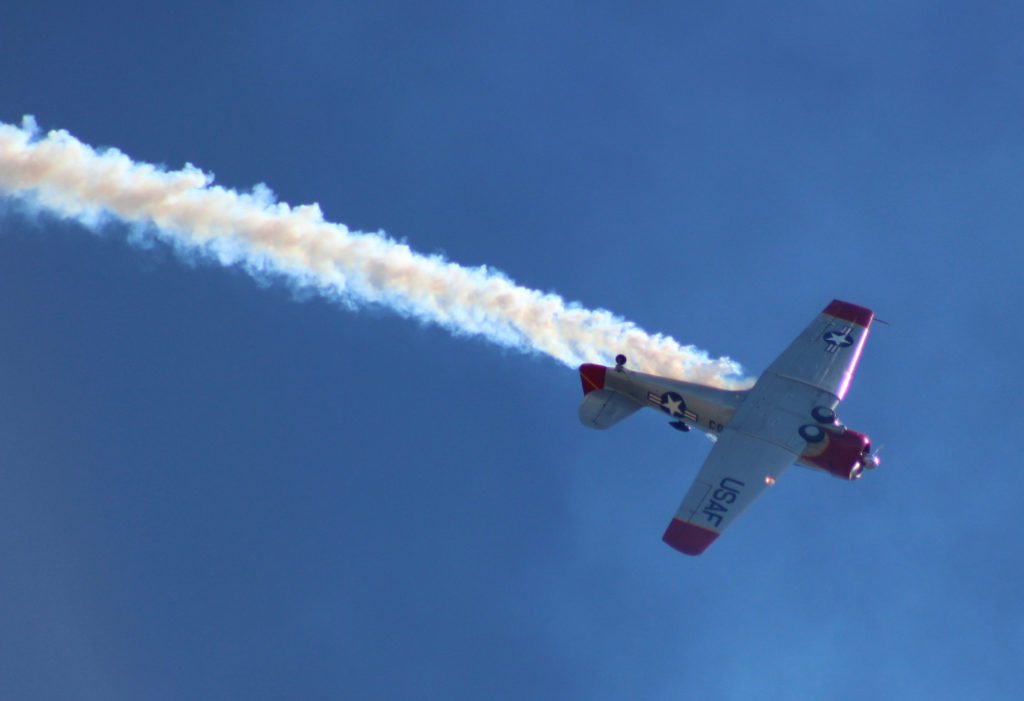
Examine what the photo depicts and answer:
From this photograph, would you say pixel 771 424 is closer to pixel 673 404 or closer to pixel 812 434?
pixel 812 434

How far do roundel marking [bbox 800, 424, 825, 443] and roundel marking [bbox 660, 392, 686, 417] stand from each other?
6473 mm

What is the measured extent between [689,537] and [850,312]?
18.4 metres

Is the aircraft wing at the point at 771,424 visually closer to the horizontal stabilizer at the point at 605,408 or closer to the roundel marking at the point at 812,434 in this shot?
the roundel marking at the point at 812,434

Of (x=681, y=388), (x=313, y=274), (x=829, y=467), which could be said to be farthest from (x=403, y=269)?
(x=829, y=467)

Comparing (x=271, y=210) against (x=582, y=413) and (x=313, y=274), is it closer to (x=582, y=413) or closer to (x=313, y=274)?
(x=313, y=274)

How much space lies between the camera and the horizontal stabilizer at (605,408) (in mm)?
61438

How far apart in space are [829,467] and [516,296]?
19.1 m

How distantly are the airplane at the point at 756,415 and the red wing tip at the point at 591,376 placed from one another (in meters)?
0.05

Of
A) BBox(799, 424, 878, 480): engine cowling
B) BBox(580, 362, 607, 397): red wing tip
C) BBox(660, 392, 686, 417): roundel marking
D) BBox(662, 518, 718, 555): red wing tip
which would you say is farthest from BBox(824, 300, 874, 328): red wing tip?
BBox(662, 518, 718, 555): red wing tip

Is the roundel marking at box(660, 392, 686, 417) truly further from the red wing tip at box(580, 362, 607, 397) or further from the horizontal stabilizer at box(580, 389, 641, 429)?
the red wing tip at box(580, 362, 607, 397)

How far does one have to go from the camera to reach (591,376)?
6259 centimetres

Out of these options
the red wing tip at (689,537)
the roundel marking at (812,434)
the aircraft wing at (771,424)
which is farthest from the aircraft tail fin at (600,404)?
the red wing tip at (689,537)

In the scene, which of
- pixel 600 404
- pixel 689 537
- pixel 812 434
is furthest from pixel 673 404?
pixel 689 537

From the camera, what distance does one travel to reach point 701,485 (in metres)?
54.8
